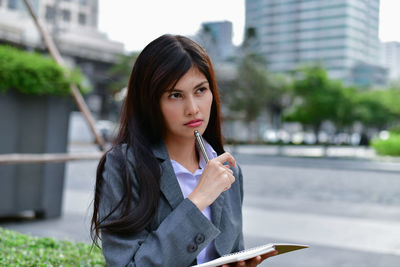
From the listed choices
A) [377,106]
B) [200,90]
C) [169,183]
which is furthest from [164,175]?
[377,106]

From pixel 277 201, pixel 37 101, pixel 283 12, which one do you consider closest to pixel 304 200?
pixel 277 201

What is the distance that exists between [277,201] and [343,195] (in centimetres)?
197

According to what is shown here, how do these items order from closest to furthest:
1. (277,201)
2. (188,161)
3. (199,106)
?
(199,106)
(188,161)
(277,201)

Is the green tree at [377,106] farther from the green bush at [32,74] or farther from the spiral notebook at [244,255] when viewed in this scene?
the spiral notebook at [244,255]

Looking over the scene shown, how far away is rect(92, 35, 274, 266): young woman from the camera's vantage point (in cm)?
140

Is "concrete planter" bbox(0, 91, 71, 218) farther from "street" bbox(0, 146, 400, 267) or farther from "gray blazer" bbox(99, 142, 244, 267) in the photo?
"gray blazer" bbox(99, 142, 244, 267)

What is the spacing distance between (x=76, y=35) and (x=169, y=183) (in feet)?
176

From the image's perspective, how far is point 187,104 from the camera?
1.49 meters

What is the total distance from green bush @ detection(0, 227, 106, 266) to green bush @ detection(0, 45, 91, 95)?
292 cm

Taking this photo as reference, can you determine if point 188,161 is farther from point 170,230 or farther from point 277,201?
point 277,201

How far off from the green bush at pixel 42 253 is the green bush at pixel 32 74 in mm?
2923

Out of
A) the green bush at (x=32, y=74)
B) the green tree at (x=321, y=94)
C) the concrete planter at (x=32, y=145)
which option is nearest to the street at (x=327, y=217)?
the concrete planter at (x=32, y=145)

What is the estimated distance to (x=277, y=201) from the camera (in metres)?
8.79

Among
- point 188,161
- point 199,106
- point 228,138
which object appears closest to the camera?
point 199,106
